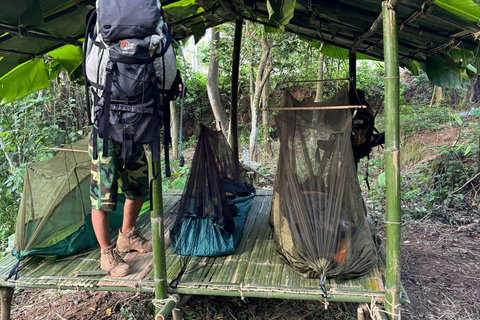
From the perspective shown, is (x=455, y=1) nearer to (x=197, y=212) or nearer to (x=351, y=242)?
(x=351, y=242)

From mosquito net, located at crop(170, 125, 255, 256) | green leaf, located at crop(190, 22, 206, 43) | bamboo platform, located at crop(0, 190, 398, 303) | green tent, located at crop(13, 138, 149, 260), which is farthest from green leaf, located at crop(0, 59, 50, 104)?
mosquito net, located at crop(170, 125, 255, 256)

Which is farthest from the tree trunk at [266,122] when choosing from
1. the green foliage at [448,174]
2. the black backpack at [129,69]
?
the black backpack at [129,69]

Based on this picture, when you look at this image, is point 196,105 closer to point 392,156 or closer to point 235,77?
point 235,77

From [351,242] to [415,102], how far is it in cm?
968

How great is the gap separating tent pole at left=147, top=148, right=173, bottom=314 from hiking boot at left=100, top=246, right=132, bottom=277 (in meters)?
0.31

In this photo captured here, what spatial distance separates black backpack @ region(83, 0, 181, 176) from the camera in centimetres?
153

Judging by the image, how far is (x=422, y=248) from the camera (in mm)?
3658

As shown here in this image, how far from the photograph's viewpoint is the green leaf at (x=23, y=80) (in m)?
2.92

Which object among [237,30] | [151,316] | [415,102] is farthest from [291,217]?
[415,102]

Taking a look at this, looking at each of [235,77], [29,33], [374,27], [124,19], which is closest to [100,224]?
[124,19]

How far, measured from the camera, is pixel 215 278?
2.08 meters

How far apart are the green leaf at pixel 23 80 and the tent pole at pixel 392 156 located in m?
2.82

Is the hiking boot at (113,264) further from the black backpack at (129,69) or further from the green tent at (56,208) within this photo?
the black backpack at (129,69)

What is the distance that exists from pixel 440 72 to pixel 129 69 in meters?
2.57
